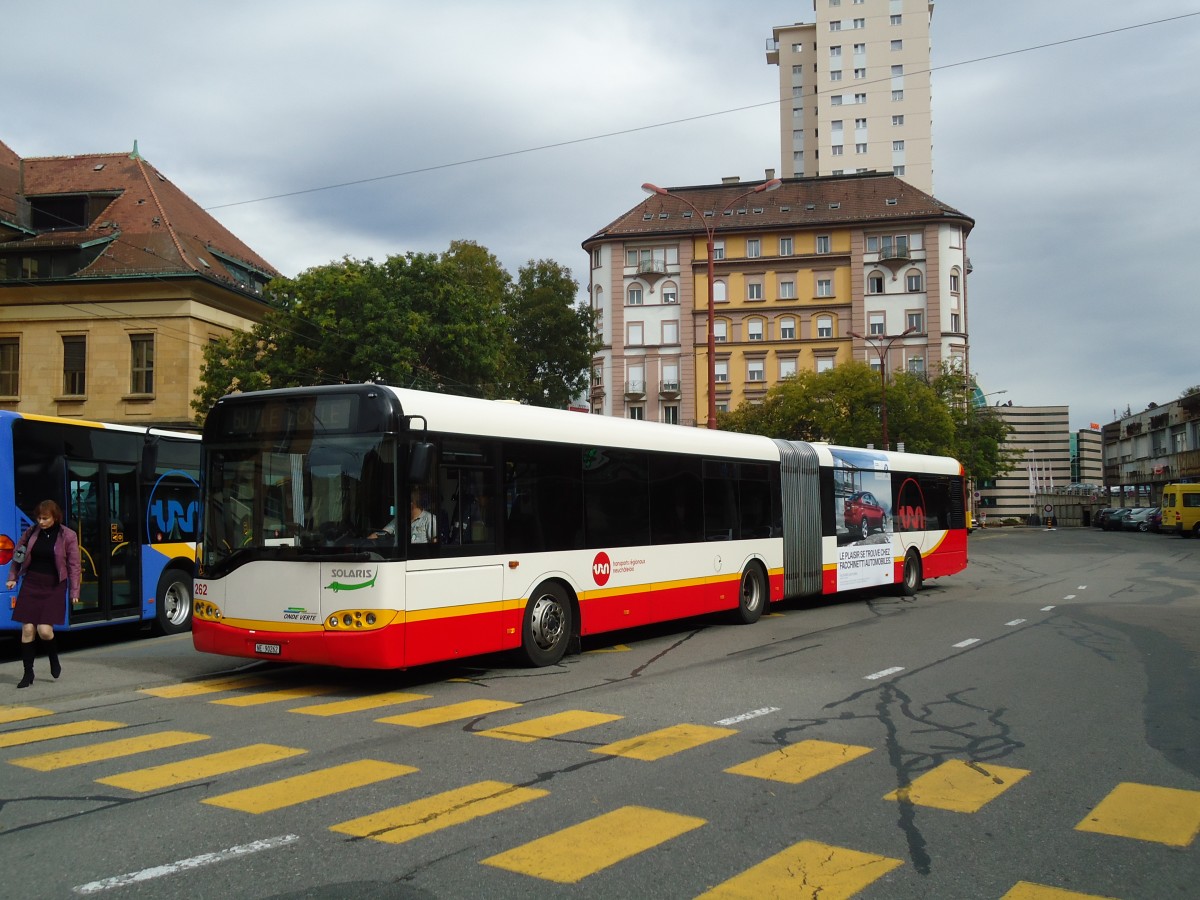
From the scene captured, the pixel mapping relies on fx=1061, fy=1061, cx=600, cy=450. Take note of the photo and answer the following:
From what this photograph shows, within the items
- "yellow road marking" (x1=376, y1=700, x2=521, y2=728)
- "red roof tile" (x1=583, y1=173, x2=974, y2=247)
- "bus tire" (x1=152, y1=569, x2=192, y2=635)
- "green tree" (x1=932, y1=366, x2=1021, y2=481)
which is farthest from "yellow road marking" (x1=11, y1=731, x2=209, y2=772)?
"red roof tile" (x1=583, y1=173, x2=974, y2=247)

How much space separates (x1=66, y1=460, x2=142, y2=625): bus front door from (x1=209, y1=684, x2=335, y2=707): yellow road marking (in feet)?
15.1

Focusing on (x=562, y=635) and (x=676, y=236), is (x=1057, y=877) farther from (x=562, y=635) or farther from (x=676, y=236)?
Result: (x=676, y=236)

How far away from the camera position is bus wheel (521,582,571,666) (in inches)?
438

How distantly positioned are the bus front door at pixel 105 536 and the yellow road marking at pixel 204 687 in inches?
139

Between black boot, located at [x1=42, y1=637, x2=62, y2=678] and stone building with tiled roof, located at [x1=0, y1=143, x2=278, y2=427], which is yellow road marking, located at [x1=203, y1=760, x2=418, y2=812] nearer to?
black boot, located at [x1=42, y1=637, x2=62, y2=678]

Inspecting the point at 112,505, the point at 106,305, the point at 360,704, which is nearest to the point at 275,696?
the point at 360,704

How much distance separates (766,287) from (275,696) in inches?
2827

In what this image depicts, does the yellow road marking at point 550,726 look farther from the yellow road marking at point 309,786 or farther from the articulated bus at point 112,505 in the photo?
the articulated bus at point 112,505

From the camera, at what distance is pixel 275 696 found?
380 inches

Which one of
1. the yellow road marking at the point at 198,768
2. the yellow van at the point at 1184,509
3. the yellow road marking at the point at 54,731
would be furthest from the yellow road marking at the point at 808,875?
the yellow van at the point at 1184,509

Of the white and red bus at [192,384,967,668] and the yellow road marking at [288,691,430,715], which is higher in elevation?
the white and red bus at [192,384,967,668]

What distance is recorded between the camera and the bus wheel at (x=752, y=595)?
15914mm

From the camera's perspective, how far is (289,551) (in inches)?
377

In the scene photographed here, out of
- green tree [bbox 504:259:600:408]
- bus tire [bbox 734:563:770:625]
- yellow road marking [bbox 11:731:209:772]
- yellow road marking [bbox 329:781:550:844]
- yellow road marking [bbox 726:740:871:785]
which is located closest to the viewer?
yellow road marking [bbox 329:781:550:844]
